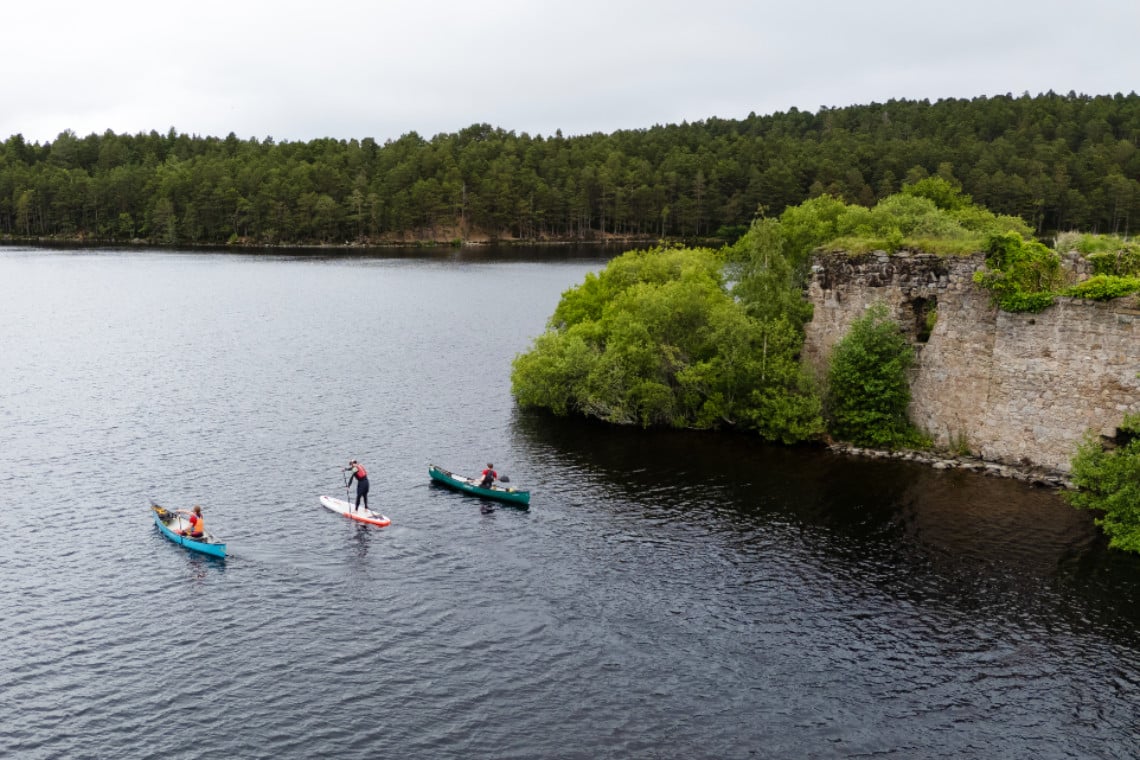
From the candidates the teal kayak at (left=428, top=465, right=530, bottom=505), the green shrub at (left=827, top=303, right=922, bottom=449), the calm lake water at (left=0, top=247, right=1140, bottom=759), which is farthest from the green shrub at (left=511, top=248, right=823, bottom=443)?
the teal kayak at (left=428, top=465, right=530, bottom=505)

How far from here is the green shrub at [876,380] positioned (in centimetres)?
5000

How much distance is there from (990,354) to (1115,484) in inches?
394

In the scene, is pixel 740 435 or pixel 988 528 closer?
pixel 988 528

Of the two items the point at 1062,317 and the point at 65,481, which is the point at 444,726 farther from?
the point at 1062,317

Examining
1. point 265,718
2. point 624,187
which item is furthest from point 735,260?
point 624,187

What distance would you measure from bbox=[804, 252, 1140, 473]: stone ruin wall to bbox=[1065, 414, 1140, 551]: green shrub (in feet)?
6.80

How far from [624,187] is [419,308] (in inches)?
3815

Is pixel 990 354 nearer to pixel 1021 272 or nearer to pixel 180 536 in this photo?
pixel 1021 272

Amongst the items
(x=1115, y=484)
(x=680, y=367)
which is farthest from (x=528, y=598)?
(x=1115, y=484)

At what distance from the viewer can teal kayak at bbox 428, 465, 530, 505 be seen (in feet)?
138

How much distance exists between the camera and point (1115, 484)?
39.1m

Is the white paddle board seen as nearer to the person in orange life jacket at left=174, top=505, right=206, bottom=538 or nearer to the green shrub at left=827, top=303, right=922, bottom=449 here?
the person in orange life jacket at left=174, top=505, right=206, bottom=538

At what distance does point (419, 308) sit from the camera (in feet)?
336

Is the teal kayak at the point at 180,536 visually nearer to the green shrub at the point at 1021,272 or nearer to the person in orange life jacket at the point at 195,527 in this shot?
the person in orange life jacket at the point at 195,527
